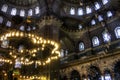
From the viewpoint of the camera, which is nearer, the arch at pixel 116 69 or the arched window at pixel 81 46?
the arch at pixel 116 69

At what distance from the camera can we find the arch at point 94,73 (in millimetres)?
20531

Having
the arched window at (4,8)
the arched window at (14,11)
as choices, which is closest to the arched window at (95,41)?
the arched window at (14,11)

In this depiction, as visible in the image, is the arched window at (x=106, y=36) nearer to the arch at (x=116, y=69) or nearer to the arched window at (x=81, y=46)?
the arched window at (x=81, y=46)

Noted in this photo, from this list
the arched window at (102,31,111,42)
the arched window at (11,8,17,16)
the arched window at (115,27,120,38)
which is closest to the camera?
the arched window at (115,27,120,38)

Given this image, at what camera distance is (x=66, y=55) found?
2828cm

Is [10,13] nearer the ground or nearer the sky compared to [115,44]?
nearer the sky

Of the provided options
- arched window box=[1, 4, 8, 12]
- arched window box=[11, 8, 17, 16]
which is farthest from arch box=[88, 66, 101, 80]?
arched window box=[1, 4, 8, 12]

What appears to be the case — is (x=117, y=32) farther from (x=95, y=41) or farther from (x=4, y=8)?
(x=4, y=8)

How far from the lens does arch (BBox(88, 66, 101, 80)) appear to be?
20531 mm

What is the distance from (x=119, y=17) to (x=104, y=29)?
2.88m

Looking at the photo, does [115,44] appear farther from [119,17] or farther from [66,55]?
[66,55]

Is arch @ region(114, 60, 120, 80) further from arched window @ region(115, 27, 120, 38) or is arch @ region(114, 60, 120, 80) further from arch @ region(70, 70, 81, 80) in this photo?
arched window @ region(115, 27, 120, 38)

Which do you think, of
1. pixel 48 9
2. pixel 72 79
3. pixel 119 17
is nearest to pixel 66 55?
pixel 72 79

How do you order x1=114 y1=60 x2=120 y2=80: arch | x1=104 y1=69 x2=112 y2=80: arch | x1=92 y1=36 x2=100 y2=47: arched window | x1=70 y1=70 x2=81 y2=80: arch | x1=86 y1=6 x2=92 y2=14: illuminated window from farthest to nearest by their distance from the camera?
x1=86 y1=6 x2=92 y2=14: illuminated window → x1=92 y1=36 x2=100 y2=47: arched window → x1=70 y1=70 x2=81 y2=80: arch → x1=104 y1=69 x2=112 y2=80: arch → x1=114 y1=60 x2=120 y2=80: arch
